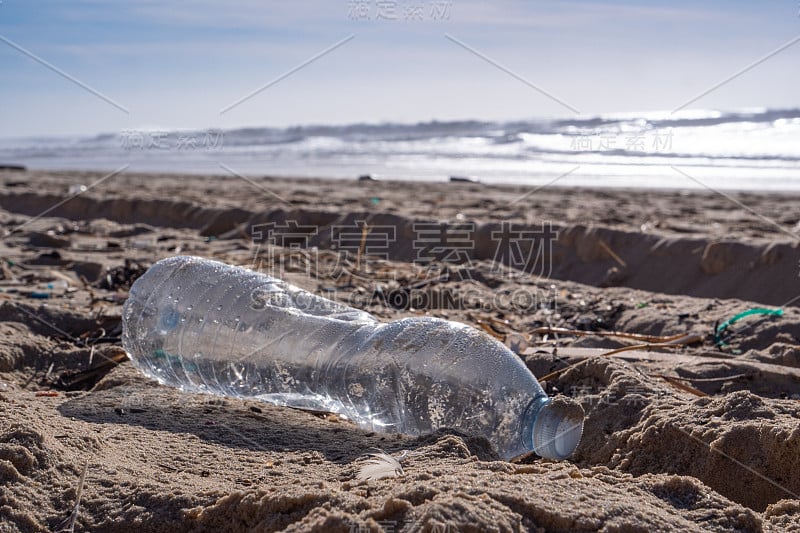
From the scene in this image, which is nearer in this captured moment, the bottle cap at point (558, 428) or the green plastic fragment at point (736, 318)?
the bottle cap at point (558, 428)

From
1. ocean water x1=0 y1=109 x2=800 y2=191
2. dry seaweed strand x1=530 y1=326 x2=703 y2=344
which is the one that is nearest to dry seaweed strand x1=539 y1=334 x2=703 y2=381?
dry seaweed strand x1=530 y1=326 x2=703 y2=344

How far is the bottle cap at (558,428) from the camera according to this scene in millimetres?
2139

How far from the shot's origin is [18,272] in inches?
201

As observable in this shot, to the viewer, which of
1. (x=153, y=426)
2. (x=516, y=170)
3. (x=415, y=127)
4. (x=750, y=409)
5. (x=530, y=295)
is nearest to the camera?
(x=750, y=409)

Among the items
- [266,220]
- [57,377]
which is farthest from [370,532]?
[266,220]

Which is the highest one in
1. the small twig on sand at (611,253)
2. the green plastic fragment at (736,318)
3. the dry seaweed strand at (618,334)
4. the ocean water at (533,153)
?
the ocean water at (533,153)

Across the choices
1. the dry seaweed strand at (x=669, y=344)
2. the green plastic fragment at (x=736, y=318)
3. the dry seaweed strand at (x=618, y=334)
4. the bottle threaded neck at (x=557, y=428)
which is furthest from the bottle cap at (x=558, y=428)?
the green plastic fragment at (x=736, y=318)

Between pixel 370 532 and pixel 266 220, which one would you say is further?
pixel 266 220

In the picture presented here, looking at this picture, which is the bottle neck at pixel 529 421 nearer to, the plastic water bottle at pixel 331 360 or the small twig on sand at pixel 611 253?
the plastic water bottle at pixel 331 360

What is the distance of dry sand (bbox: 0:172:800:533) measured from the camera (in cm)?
167

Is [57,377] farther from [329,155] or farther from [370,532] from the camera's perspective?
[329,155]

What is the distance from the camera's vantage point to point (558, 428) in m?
2.14

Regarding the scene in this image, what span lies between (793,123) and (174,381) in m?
20.0

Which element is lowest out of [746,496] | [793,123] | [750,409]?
[746,496]
